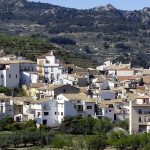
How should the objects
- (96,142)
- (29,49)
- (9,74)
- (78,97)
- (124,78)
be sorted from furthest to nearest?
(29,49) → (124,78) → (9,74) → (78,97) → (96,142)

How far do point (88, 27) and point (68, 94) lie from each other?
295 feet

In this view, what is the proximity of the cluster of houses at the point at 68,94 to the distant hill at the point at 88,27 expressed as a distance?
124 feet

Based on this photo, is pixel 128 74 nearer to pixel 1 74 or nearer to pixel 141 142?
pixel 1 74

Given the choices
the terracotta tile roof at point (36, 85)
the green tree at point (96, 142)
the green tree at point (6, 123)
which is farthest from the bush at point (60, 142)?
the terracotta tile roof at point (36, 85)

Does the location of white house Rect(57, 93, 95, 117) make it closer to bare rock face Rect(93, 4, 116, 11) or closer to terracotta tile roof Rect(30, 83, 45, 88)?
terracotta tile roof Rect(30, 83, 45, 88)

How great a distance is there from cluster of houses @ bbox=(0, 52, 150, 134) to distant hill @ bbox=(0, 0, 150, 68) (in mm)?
37705

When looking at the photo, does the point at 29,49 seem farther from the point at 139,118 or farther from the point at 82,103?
the point at 139,118

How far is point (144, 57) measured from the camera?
111562 millimetres

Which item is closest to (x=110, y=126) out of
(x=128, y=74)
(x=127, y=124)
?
(x=127, y=124)

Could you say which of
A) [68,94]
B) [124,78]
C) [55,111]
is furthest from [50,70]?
[55,111]

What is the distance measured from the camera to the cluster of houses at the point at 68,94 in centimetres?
4803

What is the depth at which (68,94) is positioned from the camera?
50.0 meters

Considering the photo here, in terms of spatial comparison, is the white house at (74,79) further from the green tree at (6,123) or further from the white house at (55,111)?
the green tree at (6,123)

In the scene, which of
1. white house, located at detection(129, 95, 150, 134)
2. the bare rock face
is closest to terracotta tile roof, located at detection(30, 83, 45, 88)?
white house, located at detection(129, 95, 150, 134)
